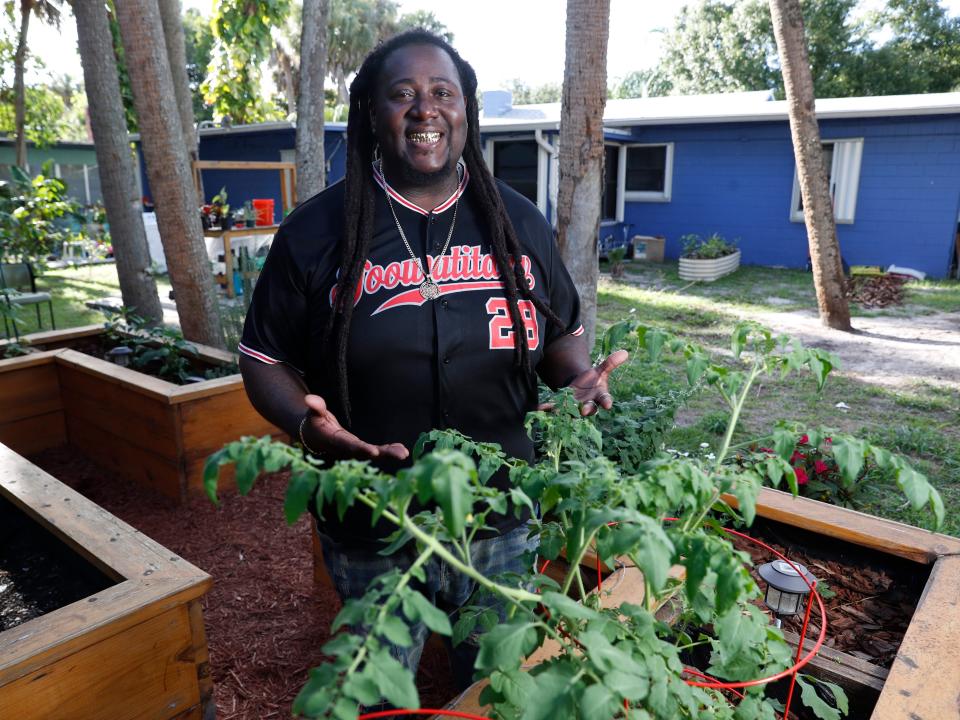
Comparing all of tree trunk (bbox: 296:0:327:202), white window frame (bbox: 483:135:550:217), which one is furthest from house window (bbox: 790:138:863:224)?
tree trunk (bbox: 296:0:327:202)

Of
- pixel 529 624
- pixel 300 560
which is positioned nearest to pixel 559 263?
pixel 529 624

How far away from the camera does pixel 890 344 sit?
8219 millimetres

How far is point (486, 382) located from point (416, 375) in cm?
18

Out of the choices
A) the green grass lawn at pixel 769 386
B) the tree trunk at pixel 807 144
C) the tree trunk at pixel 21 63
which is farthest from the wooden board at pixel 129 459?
the tree trunk at pixel 21 63

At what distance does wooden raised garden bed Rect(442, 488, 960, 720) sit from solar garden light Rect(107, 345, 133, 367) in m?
3.74

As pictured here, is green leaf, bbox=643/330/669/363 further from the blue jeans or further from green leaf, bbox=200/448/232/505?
green leaf, bbox=200/448/232/505

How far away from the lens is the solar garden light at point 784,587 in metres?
2.33

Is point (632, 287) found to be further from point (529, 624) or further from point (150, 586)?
point (529, 624)

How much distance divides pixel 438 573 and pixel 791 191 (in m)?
14.0

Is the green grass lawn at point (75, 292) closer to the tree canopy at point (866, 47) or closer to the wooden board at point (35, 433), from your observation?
the wooden board at point (35, 433)

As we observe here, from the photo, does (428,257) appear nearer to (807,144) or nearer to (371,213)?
(371,213)

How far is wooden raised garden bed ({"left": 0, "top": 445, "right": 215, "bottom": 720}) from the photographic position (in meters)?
1.83

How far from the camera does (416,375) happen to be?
1.75 m

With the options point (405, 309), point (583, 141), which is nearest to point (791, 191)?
point (583, 141)
